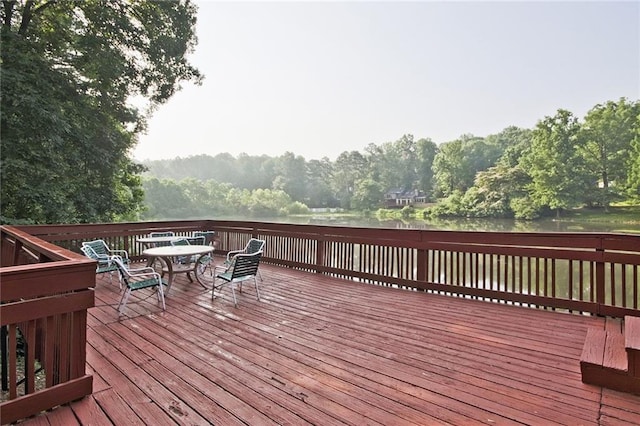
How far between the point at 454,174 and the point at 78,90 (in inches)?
1400

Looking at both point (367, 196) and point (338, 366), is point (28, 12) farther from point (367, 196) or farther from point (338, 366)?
point (367, 196)

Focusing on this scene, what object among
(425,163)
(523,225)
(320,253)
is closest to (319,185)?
(425,163)

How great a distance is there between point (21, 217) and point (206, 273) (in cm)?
622

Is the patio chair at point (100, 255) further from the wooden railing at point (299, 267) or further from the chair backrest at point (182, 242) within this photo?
the chair backrest at point (182, 242)

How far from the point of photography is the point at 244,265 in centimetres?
423

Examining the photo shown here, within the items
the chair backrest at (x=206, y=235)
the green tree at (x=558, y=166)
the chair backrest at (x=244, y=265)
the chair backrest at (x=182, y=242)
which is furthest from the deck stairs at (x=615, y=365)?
the green tree at (x=558, y=166)

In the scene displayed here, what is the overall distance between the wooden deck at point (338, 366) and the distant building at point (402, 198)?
38374 millimetres

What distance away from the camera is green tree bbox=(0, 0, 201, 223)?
26.3ft

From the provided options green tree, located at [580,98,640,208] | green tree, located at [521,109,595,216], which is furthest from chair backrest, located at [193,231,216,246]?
green tree, located at [580,98,640,208]

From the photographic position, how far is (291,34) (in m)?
16.5

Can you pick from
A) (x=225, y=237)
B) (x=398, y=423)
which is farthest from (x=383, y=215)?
(x=398, y=423)

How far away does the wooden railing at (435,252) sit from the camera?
3791 mm

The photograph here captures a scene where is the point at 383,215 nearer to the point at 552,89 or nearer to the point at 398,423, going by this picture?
the point at 552,89

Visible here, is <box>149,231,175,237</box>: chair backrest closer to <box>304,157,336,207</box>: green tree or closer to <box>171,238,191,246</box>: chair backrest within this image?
<box>171,238,191,246</box>: chair backrest
